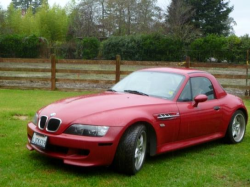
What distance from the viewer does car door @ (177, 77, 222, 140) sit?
5.24 m

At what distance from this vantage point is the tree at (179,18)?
113 feet

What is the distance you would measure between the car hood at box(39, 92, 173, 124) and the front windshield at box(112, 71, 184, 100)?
0.25 meters

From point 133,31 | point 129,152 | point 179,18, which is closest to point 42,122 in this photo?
point 129,152

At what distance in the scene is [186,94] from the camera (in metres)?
5.52

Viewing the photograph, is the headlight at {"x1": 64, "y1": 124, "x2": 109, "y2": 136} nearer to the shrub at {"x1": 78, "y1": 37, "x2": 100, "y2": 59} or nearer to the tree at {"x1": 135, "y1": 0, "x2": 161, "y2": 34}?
the shrub at {"x1": 78, "y1": 37, "x2": 100, "y2": 59}

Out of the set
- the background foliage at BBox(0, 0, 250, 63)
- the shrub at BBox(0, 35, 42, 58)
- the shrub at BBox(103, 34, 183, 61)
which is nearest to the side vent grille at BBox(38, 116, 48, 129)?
the background foliage at BBox(0, 0, 250, 63)

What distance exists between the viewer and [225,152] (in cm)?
584

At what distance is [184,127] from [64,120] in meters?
1.79

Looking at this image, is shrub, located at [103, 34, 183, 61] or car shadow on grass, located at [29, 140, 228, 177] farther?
shrub, located at [103, 34, 183, 61]

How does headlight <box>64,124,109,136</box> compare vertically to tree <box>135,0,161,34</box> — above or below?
below

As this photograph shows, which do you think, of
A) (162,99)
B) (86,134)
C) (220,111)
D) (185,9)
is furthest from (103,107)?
(185,9)

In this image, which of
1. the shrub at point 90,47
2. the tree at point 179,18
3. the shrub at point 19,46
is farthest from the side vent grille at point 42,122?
the tree at point 179,18

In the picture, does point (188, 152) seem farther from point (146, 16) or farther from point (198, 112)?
point (146, 16)

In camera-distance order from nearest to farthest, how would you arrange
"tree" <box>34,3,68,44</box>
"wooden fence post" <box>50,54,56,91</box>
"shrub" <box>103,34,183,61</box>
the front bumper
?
the front bumper, "wooden fence post" <box>50,54,56,91</box>, "shrub" <box>103,34,183,61</box>, "tree" <box>34,3,68,44</box>
